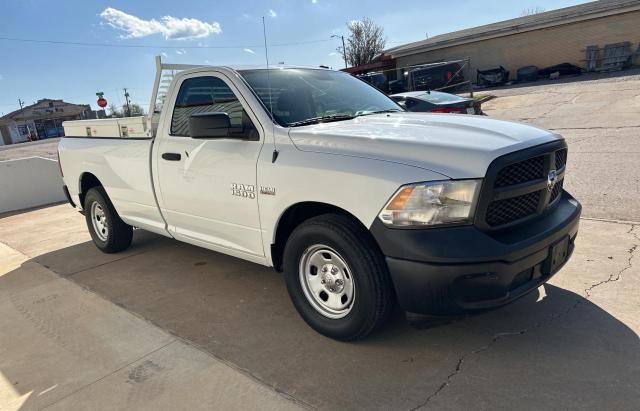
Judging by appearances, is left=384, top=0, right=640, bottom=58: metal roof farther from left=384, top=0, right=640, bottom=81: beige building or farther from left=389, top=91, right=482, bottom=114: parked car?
left=389, top=91, right=482, bottom=114: parked car

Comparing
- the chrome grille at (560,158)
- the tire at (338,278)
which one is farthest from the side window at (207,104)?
the chrome grille at (560,158)

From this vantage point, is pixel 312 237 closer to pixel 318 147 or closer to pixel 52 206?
pixel 318 147

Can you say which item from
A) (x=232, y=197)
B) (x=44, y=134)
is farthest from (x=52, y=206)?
(x=44, y=134)

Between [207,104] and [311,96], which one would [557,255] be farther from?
[207,104]

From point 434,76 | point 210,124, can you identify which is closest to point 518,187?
point 210,124

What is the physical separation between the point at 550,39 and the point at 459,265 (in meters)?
29.2

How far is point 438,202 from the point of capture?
8.56 feet

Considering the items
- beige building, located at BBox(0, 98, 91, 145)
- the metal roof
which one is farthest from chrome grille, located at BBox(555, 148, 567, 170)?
beige building, located at BBox(0, 98, 91, 145)

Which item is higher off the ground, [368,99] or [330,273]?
[368,99]

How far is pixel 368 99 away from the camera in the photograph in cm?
434

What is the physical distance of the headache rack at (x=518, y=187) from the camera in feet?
8.59

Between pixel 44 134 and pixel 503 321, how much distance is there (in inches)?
3193

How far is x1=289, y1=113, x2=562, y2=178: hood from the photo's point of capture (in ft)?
8.68

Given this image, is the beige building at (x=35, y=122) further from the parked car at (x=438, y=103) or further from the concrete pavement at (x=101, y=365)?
the concrete pavement at (x=101, y=365)
